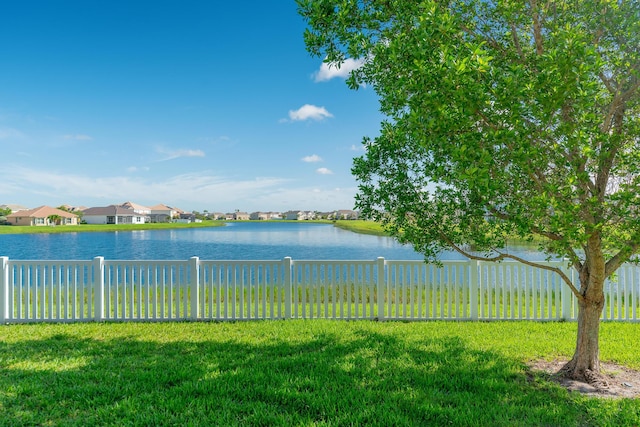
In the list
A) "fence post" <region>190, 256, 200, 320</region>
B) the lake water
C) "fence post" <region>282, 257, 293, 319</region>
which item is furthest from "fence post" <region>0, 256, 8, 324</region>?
the lake water

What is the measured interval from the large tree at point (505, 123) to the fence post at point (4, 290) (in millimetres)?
6109

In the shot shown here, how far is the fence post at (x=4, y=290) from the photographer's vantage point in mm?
5258

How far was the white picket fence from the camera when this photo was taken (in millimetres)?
5297

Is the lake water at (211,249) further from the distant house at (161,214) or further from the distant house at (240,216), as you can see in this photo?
the distant house at (240,216)

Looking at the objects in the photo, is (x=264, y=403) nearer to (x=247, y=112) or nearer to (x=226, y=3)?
(x=226, y=3)

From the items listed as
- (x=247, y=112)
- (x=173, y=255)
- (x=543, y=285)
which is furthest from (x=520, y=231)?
(x=173, y=255)

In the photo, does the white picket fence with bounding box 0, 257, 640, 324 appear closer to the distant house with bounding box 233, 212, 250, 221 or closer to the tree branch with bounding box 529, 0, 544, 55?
the tree branch with bounding box 529, 0, 544, 55

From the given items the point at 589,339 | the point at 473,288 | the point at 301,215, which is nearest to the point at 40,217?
the point at 301,215

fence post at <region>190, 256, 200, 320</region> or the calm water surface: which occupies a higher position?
fence post at <region>190, 256, 200, 320</region>

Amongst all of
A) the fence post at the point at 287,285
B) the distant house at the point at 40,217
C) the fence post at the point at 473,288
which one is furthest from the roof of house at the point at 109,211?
the fence post at the point at 473,288

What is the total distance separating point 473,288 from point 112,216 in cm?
6484

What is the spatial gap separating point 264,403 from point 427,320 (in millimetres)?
3628

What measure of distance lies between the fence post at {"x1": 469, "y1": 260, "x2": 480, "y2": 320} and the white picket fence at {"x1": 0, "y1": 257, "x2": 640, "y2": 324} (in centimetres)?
2

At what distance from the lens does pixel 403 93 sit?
9.55 feet
